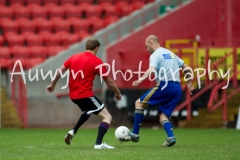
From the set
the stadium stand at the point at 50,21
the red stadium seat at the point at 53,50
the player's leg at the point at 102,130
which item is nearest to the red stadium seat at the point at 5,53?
the stadium stand at the point at 50,21

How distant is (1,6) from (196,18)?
6789mm

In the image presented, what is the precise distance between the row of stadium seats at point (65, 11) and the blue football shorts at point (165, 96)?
1238cm

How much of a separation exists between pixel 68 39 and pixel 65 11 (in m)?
1.77

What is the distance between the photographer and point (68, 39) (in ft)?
72.7

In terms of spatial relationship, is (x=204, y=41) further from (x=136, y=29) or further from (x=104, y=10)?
(x=104, y=10)

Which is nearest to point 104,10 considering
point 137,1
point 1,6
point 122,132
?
point 137,1

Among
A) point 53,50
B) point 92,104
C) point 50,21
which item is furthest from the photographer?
point 50,21

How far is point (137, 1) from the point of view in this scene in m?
23.9

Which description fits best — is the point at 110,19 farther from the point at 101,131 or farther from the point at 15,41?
the point at 101,131

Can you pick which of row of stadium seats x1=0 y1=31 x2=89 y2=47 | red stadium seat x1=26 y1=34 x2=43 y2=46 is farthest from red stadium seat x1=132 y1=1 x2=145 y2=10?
red stadium seat x1=26 y1=34 x2=43 y2=46

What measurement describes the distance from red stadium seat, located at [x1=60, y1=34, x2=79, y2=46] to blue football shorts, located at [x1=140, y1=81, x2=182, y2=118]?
11.2 m

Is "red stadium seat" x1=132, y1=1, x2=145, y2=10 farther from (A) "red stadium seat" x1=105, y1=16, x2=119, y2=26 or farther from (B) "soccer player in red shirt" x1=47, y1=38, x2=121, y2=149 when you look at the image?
(B) "soccer player in red shirt" x1=47, y1=38, x2=121, y2=149

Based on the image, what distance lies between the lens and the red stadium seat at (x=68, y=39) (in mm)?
22141

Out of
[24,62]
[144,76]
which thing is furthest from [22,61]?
[144,76]
